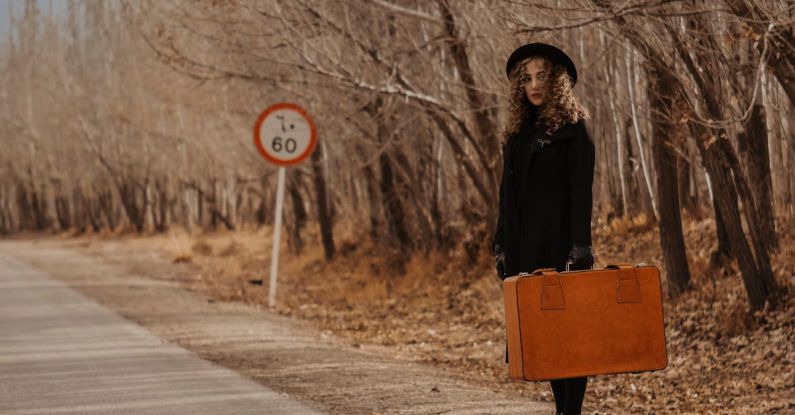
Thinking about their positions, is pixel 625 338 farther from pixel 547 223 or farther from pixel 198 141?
pixel 198 141

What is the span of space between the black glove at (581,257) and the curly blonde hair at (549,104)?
1.91 feet

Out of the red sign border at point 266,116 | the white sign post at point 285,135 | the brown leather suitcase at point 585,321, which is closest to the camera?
the brown leather suitcase at point 585,321

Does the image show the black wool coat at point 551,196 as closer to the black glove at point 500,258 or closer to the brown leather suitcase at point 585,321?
the black glove at point 500,258

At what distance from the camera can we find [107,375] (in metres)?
10.1

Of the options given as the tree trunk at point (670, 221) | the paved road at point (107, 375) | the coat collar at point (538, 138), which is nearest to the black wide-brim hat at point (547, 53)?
the coat collar at point (538, 138)

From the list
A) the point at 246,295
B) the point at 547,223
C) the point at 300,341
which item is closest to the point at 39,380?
the point at 300,341

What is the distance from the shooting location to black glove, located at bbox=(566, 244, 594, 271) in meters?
6.08

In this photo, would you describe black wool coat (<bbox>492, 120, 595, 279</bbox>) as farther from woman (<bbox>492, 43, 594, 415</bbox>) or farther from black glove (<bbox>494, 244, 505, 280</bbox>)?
black glove (<bbox>494, 244, 505, 280</bbox>)

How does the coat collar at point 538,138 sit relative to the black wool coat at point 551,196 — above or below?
above

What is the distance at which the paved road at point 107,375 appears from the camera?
8.48 metres

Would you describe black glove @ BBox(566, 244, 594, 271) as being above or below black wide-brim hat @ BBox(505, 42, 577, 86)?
below

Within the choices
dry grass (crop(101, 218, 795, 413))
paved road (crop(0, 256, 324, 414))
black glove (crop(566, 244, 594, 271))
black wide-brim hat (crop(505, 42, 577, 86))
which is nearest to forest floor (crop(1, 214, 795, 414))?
dry grass (crop(101, 218, 795, 413))

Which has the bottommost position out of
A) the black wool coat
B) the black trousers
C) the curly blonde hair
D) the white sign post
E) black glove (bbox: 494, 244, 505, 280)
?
the black trousers

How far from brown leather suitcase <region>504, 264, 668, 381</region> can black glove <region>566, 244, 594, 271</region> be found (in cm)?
19
